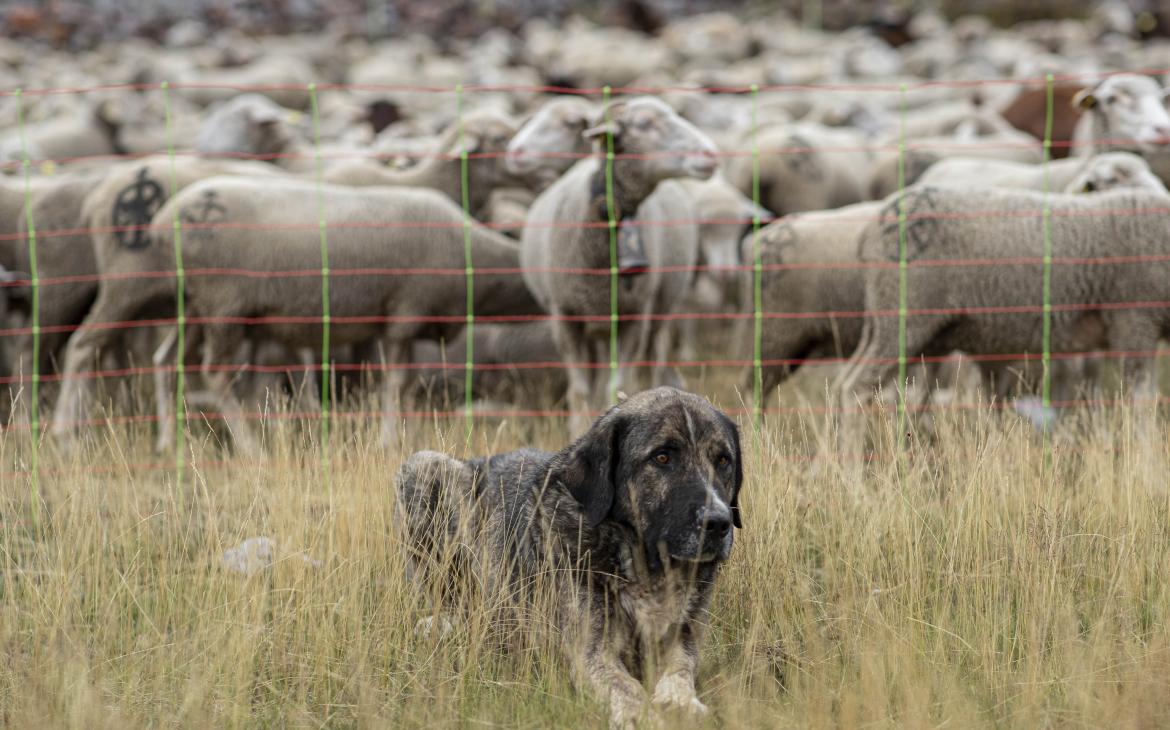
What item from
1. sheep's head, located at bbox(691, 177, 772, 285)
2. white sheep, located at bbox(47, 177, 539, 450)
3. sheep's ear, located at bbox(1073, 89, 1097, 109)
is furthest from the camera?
sheep's head, located at bbox(691, 177, 772, 285)

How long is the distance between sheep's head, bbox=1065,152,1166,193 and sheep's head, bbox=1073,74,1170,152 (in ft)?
1.81

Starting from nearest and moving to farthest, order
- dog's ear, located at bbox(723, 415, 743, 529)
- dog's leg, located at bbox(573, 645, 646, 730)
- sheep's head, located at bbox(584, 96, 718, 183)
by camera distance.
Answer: dog's leg, located at bbox(573, 645, 646, 730)
dog's ear, located at bbox(723, 415, 743, 529)
sheep's head, located at bbox(584, 96, 718, 183)

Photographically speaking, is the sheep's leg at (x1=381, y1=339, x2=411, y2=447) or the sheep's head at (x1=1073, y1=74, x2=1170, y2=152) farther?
the sheep's head at (x1=1073, y1=74, x2=1170, y2=152)

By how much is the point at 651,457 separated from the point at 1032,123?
42.6ft

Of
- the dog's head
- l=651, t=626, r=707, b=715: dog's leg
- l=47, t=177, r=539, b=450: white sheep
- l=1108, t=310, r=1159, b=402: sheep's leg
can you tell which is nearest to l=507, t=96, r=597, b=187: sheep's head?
l=47, t=177, r=539, b=450: white sheep

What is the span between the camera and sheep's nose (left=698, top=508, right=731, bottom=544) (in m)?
4.20

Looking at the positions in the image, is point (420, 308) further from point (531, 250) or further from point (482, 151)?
point (482, 151)

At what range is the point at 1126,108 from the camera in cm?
A: 1033

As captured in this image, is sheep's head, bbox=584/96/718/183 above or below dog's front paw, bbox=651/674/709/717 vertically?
above

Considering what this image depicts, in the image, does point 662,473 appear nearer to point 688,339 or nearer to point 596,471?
point 596,471

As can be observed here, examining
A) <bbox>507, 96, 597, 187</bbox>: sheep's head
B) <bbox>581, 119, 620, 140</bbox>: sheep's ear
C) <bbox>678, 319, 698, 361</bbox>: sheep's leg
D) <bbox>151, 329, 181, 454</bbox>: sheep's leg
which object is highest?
<bbox>581, 119, 620, 140</bbox>: sheep's ear

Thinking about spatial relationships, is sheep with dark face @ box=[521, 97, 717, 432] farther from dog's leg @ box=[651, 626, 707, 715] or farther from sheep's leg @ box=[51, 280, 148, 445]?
dog's leg @ box=[651, 626, 707, 715]

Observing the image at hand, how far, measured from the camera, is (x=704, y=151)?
862cm

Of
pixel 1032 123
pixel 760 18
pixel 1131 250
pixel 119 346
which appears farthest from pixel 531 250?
pixel 760 18
